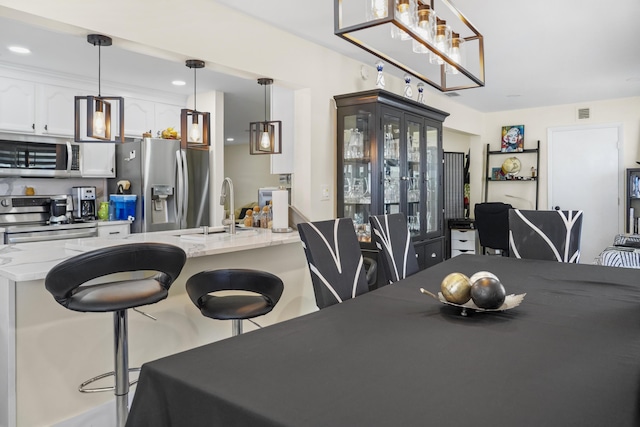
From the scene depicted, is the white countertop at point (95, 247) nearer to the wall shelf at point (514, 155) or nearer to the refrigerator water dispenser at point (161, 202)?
the refrigerator water dispenser at point (161, 202)

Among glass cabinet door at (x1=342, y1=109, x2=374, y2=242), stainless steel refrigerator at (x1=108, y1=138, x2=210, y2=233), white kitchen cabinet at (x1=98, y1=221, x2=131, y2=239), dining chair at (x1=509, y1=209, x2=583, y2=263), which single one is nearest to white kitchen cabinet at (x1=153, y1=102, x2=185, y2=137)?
stainless steel refrigerator at (x1=108, y1=138, x2=210, y2=233)

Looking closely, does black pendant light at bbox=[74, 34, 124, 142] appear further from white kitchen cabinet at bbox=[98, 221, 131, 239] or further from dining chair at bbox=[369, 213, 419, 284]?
white kitchen cabinet at bbox=[98, 221, 131, 239]

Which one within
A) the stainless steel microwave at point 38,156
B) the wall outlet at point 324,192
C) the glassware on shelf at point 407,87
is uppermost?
the glassware on shelf at point 407,87

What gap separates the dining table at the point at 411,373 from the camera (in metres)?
0.79

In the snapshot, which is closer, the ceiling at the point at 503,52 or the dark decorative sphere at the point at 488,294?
the dark decorative sphere at the point at 488,294

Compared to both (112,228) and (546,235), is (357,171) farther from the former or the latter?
(112,228)

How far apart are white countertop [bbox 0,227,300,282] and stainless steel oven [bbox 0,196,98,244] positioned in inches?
60.8

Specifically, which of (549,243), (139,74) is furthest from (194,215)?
(549,243)

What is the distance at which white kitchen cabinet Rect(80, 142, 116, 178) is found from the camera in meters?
4.64

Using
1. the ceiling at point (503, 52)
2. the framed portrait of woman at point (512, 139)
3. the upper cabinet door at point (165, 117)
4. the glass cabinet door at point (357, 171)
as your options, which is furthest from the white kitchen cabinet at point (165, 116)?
the framed portrait of woman at point (512, 139)

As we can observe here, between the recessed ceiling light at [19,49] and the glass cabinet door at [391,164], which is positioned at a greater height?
the recessed ceiling light at [19,49]

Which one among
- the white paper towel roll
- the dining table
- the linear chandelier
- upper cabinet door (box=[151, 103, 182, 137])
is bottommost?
the dining table

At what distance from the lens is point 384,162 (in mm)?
3789

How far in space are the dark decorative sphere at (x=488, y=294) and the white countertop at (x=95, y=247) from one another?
1483 millimetres
